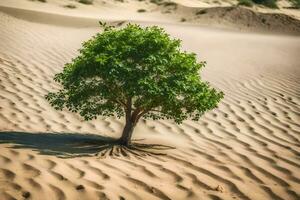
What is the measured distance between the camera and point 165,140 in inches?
250

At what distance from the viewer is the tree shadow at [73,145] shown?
5234mm

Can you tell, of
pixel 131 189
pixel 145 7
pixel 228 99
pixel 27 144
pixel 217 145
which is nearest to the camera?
pixel 131 189

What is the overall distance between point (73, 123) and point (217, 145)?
2.78 meters

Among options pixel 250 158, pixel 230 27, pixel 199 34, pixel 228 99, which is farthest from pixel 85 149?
pixel 230 27

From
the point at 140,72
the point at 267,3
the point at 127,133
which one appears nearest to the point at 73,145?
the point at 127,133

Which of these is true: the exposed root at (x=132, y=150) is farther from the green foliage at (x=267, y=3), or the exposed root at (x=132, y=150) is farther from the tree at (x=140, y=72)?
the green foliage at (x=267, y=3)

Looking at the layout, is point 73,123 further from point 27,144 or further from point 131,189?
point 131,189

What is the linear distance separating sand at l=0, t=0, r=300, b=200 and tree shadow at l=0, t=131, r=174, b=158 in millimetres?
15

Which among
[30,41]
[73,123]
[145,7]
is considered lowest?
[73,123]

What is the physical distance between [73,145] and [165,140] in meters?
1.61

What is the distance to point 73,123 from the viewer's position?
7.08 m

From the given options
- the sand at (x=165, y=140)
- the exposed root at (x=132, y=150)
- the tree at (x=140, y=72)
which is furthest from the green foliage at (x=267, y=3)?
the exposed root at (x=132, y=150)

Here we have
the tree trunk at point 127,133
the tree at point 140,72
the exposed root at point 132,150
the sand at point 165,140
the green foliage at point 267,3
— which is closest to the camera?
the sand at point 165,140

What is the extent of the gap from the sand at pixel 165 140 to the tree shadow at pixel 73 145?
0.05 ft
